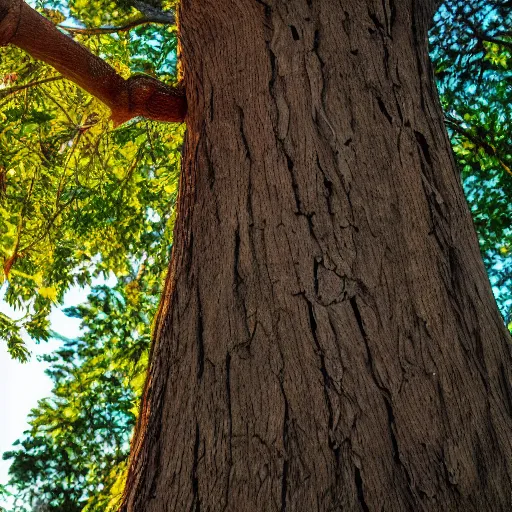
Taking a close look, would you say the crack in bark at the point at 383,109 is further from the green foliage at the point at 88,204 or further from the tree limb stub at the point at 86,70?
the green foliage at the point at 88,204

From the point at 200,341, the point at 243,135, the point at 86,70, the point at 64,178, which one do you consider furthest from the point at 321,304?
the point at 64,178

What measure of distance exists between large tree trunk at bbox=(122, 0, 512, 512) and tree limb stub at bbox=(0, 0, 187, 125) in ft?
0.92

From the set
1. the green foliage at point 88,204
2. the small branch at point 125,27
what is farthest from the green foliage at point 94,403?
the small branch at point 125,27

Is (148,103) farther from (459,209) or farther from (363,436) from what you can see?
(363,436)

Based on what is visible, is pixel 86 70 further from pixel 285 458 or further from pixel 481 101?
pixel 481 101

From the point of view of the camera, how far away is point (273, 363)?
149 centimetres

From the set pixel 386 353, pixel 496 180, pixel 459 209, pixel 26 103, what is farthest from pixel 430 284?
pixel 496 180

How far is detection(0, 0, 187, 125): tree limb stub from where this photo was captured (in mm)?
2213

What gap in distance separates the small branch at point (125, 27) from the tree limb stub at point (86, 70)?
144 inches

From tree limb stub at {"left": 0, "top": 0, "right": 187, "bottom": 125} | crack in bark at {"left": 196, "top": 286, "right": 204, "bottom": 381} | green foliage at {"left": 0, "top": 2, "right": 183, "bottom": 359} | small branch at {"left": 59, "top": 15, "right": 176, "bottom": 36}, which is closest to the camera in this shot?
crack in bark at {"left": 196, "top": 286, "right": 204, "bottom": 381}

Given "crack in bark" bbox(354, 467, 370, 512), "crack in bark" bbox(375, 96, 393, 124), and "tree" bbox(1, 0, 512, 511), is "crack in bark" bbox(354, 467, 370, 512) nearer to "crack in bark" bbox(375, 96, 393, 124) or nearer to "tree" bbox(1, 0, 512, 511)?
"tree" bbox(1, 0, 512, 511)

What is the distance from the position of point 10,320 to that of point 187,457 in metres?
4.30

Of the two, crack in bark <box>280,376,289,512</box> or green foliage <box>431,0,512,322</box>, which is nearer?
crack in bark <box>280,376,289,512</box>

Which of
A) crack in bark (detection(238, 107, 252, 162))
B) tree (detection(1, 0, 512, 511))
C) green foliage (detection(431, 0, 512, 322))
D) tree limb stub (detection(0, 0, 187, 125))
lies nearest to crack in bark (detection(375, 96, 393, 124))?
tree (detection(1, 0, 512, 511))
